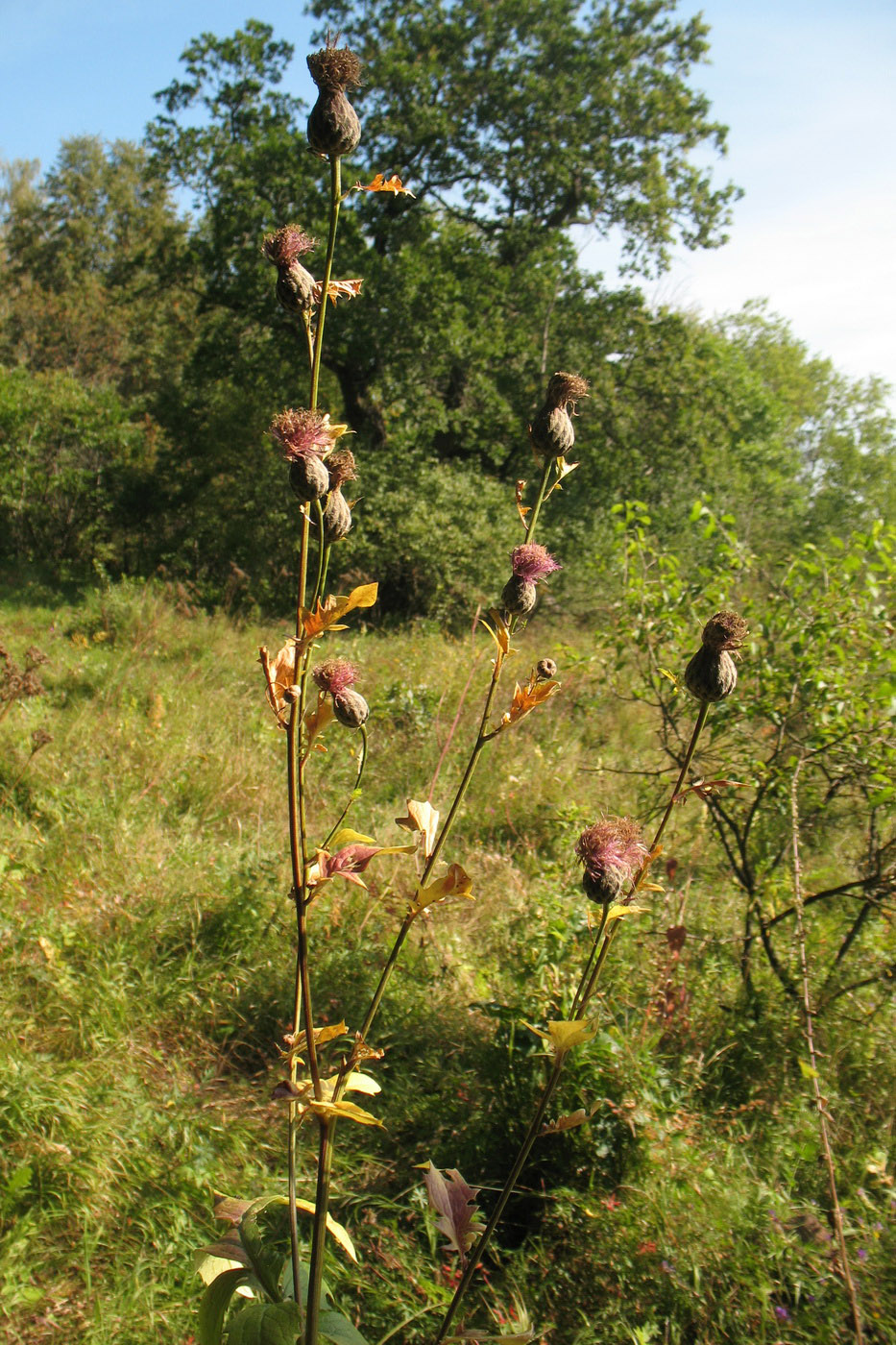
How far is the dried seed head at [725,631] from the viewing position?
2.80 feet

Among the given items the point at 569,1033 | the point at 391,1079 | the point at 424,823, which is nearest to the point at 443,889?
the point at 424,823

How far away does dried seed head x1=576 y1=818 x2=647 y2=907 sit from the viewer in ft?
2.93

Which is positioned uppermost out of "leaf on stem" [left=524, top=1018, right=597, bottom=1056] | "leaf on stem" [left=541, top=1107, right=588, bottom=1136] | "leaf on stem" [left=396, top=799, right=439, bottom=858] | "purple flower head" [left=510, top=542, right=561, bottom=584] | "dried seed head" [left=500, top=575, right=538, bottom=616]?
"purple flower head" [left=510, top=542, right=561, bottom=584]

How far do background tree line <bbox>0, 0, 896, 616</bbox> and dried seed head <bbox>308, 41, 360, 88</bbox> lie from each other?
28.8 ft

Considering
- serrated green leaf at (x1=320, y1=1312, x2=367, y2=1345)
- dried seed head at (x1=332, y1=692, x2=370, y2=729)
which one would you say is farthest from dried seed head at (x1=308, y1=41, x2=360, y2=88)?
serrated green leaf at (x1=320, y1=1312, x2=367, y2=1345)

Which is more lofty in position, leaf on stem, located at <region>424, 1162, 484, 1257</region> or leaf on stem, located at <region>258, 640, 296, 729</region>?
leaf on stem, located at <region>258, 640, 296, 729</region>

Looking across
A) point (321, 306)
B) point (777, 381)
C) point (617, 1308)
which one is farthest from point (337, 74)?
point (777, 381)

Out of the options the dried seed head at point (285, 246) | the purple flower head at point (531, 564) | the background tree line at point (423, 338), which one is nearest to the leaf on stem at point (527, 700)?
the purple flower head at point (531, 564)

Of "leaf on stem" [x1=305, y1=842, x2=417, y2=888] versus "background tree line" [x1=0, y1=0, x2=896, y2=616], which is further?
"background tree line" [x1=0, y1=0, x2=896, y2=616]

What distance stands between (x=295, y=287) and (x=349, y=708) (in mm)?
434

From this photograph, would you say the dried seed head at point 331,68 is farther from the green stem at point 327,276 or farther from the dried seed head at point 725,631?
the dried seed head at point 725,631

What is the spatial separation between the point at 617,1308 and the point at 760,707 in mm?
1910

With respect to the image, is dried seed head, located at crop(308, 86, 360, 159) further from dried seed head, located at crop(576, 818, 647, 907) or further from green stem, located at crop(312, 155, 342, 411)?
dried seed head, located at crop(576, 818, 647, 907)

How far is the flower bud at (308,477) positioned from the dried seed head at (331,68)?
380mm
